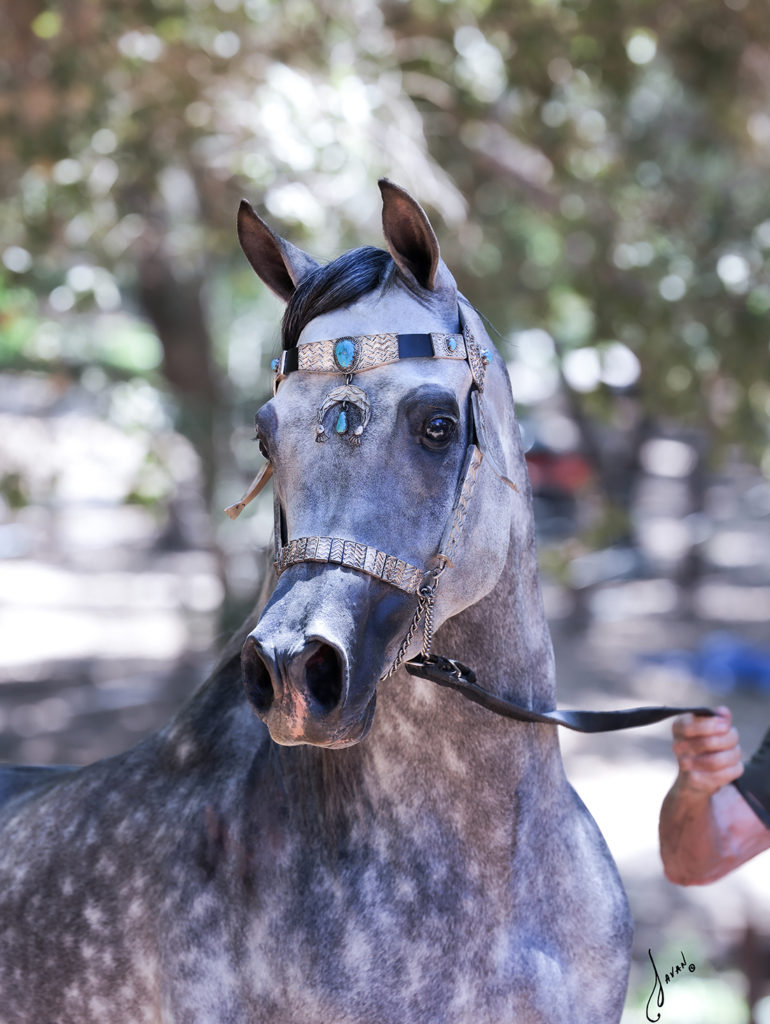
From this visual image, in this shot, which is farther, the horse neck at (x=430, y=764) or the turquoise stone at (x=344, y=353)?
the horse neck at (x=430, y=764)

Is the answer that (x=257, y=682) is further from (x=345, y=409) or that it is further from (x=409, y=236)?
(x=409, y=236)

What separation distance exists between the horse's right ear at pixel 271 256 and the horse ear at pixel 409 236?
23cm

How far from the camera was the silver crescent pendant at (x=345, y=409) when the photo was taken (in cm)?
177

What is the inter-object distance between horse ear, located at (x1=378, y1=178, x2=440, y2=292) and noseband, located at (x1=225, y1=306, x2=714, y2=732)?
0.40ft

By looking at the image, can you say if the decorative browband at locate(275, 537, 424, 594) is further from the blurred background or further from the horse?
the blurred background

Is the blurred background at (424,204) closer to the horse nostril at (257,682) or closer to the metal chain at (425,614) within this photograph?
the metal chain at (425,614)

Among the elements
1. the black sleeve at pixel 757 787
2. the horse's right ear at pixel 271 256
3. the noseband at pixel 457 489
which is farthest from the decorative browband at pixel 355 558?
the black sleeve at pixel 757 787

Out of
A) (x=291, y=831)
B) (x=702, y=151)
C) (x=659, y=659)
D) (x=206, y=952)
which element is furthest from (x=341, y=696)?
(x=659, y=659)

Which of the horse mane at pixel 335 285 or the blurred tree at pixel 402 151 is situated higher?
the blurred tree at pixel 402 151

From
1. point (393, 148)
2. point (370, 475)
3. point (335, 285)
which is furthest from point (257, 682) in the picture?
point (393, 148)

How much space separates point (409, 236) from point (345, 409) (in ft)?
1.09

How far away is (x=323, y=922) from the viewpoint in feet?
6.23

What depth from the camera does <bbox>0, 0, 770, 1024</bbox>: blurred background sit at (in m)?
5.79

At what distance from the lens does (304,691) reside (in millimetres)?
1571
